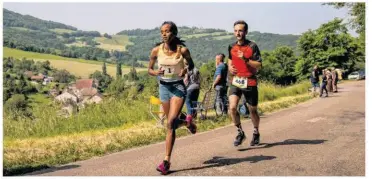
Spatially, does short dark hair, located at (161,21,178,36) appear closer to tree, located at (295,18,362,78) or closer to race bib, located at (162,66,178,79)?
race bib, located at (162,66,178,79)

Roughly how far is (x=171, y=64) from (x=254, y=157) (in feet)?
6.39

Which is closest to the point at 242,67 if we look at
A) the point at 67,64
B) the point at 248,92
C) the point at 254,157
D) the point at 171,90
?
the point at 248,92

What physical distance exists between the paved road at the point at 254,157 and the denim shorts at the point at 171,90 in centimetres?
99

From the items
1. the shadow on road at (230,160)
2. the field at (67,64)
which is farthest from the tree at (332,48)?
the shadow on road at (230,160)

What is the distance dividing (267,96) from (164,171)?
585 inches

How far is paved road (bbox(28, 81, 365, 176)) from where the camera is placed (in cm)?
572

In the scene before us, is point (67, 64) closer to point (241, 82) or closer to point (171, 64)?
point (241, 82)

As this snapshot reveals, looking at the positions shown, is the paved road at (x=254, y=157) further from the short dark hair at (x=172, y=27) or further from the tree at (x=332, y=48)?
the tree at (x=332, y=48)

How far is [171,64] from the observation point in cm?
577

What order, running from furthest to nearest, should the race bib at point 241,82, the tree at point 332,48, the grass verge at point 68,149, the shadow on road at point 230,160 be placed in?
the tree at point 332,48 → the race bib at point 241,82 → the grass verge at point 68,149 → the shadow on road at point 230,160

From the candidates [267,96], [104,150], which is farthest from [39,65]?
[104,150]

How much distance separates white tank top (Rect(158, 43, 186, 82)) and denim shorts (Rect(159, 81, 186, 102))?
0.23ft

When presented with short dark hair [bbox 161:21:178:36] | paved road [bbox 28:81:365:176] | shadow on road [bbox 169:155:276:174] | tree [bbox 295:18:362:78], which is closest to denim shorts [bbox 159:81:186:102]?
short dark hair [bbox 161:21:178:36]

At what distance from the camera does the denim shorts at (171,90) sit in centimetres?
583
